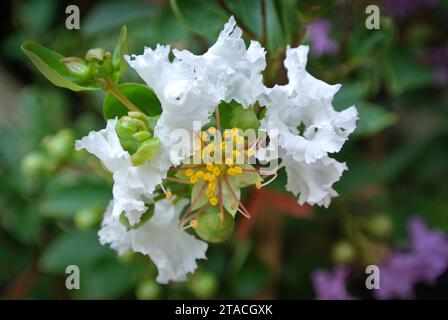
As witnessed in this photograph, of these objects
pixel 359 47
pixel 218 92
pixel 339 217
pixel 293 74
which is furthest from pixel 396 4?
pixel 218 92

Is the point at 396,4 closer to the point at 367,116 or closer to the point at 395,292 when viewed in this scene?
the point at 367,116

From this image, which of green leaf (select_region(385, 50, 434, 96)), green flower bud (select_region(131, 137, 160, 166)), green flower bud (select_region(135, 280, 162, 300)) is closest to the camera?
green flower bud (select_region(131, 137, 160, 166))

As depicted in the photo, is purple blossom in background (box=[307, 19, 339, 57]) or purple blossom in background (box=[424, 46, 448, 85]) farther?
purple blossom in background (box=[424, 46, 448, 85])

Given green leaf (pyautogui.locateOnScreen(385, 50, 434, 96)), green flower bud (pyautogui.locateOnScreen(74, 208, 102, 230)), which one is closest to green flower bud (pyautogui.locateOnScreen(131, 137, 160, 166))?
green flower bud (pyautogui.locateOnScreen(74, 208, 102, 230))

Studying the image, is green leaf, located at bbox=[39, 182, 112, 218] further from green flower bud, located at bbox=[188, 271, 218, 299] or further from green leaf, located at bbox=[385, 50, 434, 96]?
green leaf, located at bbox=[385, 50, 434, 96]

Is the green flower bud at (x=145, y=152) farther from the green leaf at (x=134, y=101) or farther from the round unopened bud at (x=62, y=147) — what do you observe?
the round unopened bud at (x=62, y=147)

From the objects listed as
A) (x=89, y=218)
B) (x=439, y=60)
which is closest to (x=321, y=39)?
(x=439, y=60)
